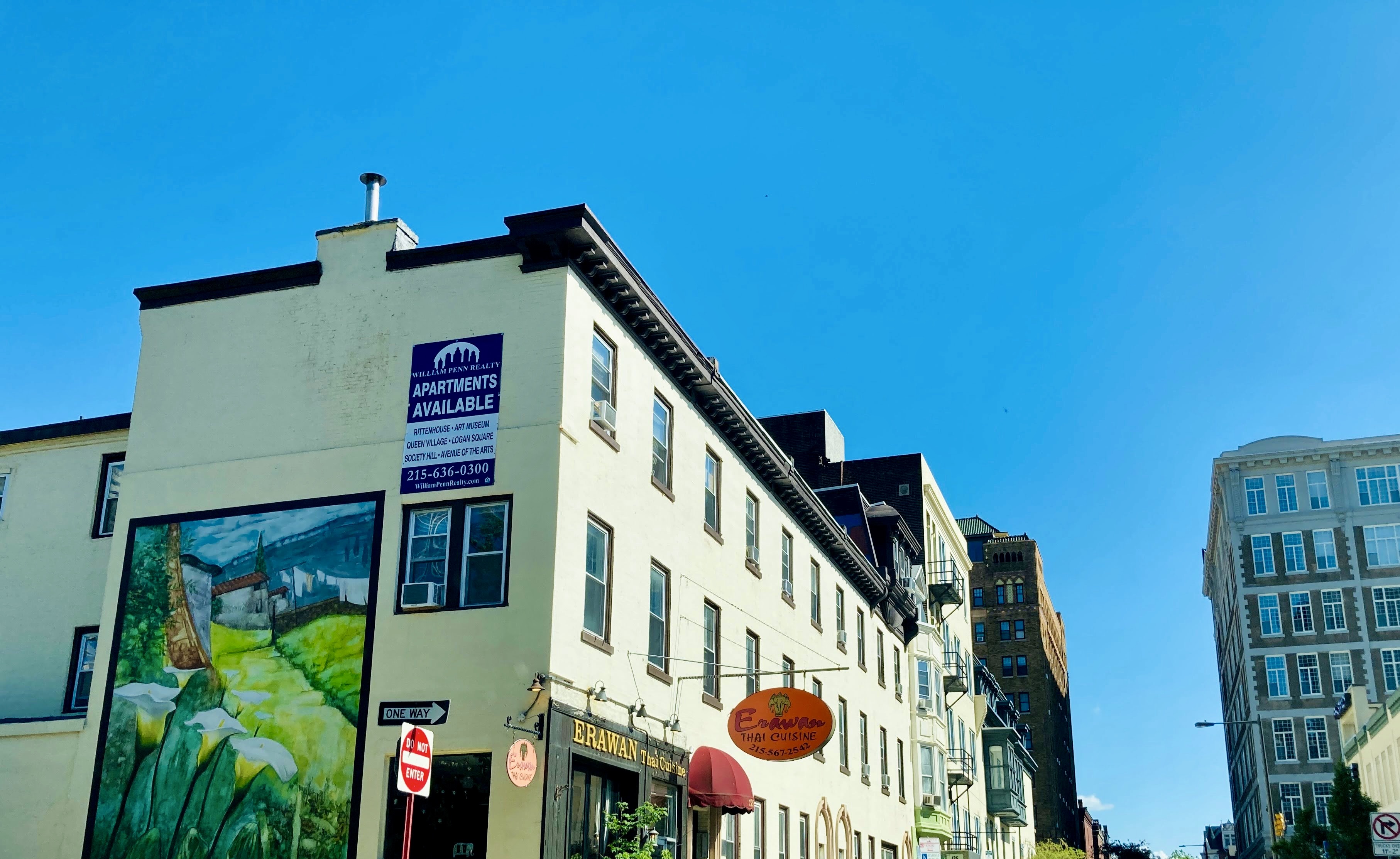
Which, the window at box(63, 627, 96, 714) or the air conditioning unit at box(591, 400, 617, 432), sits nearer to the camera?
the air conditioning unit at box(591, 400, 617, 432)

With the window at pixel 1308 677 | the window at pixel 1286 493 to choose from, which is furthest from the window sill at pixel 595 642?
A: the window at pixel 1286 493

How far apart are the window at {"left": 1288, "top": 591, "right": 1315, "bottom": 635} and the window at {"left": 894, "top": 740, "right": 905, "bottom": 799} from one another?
64.8 meters

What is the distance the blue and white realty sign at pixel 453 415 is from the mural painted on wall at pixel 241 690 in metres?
1.15

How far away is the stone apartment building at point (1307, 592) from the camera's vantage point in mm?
95125

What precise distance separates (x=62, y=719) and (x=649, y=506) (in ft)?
37.2

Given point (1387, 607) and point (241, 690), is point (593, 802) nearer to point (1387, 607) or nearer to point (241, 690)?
point (241, 690)

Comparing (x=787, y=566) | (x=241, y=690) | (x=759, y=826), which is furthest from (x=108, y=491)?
(x=787, y=566)

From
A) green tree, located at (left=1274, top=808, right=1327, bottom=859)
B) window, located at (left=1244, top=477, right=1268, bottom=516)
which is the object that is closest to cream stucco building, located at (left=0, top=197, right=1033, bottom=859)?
green tree, located at (left=1274, top=808, right=1327, bottom=859)

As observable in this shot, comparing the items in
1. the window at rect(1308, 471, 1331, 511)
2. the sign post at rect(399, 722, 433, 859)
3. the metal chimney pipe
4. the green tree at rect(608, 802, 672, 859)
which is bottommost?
the green tree at rect(608, 802, 672, 859)

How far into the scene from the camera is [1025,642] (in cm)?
12675

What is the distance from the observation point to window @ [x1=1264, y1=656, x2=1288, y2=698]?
98000 millimetres

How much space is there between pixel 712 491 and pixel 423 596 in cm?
979

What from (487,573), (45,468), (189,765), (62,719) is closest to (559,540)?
(487,573)

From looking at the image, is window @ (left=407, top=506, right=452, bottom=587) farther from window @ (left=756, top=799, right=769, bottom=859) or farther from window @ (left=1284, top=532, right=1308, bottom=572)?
window @ (left=1284, top=532, right=1308, bottom=572)
